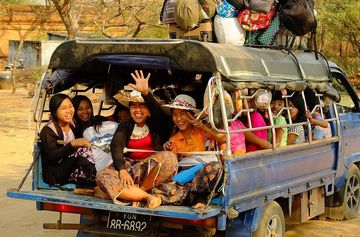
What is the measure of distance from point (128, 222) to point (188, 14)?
2.14 m

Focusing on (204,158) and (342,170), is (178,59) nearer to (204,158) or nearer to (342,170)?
(204,158)

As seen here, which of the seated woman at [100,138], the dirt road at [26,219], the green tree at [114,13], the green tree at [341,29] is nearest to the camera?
the seated woman at [100,138]

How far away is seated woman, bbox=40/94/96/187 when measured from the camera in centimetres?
569

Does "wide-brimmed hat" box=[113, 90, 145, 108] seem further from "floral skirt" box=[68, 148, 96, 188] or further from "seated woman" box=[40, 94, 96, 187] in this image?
"floral skirt" box=[68, 148, 96, 188]

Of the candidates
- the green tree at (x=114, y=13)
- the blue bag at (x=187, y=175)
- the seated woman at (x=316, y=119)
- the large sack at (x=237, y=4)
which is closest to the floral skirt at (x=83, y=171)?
the blue bag at (x=187, y=175)

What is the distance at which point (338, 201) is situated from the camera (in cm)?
746

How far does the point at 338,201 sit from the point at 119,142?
118 inches

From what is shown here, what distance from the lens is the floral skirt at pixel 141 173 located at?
5.17 meters

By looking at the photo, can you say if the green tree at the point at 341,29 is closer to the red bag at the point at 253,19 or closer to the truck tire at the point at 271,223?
the red bag at the point at 253,19

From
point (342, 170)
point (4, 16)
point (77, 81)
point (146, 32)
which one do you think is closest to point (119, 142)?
point (77, 81)

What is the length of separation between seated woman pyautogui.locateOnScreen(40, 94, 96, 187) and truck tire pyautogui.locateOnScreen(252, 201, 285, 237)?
1.42 metres

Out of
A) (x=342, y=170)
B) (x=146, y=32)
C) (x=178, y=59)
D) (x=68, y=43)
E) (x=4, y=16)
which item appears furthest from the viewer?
(x=4, y=16)

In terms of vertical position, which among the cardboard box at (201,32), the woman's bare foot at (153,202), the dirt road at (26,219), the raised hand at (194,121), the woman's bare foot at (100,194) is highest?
the cardboard box at (201,32)

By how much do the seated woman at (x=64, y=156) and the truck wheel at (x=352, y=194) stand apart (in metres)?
3.11
